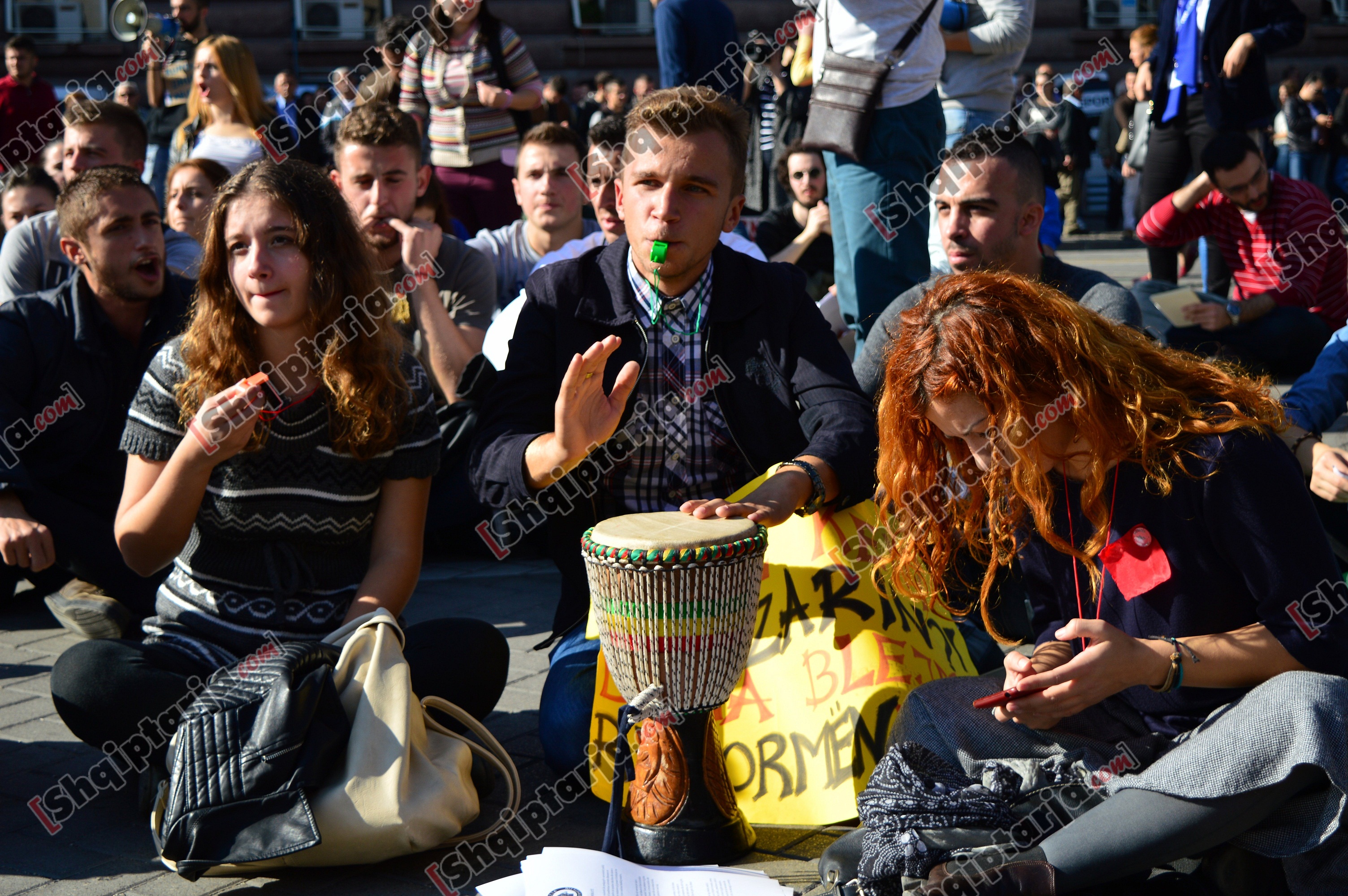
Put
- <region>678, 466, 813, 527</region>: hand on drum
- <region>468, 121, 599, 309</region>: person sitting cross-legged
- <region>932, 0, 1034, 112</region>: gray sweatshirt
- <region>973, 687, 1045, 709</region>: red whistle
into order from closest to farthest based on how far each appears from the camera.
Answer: <region>973, 687, 1045, 709</region>: red whistle
<region>678, 466, 813, 527</region>: hand on drum
<region>932, 0, 1034, 112</region>: gray sweatshirt
<region>468, 121, 599, 309</region>: person sitting cross-legged

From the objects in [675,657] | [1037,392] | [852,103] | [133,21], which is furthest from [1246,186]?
[133,21]

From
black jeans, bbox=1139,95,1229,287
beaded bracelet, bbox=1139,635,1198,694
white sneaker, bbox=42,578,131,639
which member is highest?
black jeans, bbox=1139,95,1229,287

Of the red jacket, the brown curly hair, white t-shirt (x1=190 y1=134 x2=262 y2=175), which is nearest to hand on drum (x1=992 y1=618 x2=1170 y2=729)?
the brown curly hair

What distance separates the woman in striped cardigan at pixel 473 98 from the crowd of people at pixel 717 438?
1563 millimetres

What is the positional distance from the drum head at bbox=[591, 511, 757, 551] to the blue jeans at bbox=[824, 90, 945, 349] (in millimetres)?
2312

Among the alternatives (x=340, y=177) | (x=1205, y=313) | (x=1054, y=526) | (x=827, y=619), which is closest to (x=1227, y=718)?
(x=1054, y=526)

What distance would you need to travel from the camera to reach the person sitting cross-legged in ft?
18.9

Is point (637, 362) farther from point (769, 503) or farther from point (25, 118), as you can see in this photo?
point (25, 118)

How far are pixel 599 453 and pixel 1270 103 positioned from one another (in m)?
5.04

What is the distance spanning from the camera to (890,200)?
4.73 metres

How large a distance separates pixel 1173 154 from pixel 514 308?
400 centimetres

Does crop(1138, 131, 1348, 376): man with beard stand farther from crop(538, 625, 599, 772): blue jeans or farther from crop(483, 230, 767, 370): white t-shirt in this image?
crop(538, 625, 599, 772): blue jeans

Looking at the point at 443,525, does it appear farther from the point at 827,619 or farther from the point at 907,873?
the point at 907,873

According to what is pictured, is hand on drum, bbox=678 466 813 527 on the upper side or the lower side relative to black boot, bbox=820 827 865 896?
upper
